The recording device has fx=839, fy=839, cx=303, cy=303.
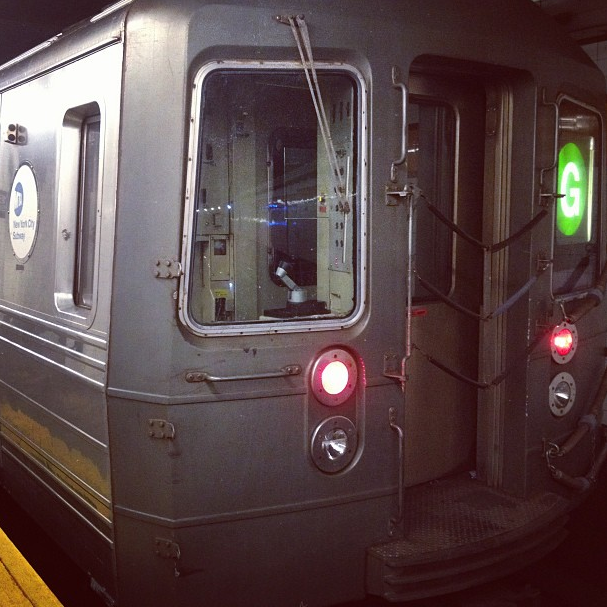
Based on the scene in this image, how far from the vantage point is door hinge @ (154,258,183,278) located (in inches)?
123

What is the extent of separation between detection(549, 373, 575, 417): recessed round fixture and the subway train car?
121mm

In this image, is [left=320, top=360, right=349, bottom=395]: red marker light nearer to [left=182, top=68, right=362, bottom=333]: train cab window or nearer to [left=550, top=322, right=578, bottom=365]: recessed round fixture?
[left=182, top=68, right=362, bottom=333]: train cab window

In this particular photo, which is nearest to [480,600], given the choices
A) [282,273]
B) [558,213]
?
[282,273]

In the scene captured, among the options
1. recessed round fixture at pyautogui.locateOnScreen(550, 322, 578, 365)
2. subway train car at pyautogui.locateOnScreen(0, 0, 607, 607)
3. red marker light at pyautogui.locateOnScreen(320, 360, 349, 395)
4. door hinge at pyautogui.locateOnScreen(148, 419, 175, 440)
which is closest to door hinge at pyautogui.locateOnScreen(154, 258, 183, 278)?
subway train car at pyautogui.locateOnScreen(0, 0, 607, 607)

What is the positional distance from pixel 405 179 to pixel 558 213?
1.23 m

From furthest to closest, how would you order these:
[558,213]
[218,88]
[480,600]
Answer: [558,213]
[480,600]
[218,88]

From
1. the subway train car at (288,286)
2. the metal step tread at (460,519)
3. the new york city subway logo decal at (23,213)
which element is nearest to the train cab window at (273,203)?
the subway train car at (288,286)

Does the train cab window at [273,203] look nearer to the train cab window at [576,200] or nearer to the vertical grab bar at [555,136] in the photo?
the vertical grab bar at [555,136]

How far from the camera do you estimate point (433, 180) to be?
4.07 metres

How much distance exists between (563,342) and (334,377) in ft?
4.84

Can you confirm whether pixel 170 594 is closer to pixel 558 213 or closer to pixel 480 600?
pixel 480 600

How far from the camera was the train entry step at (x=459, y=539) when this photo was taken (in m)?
3.35

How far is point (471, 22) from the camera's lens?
142 inches

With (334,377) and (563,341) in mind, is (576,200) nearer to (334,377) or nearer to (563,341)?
(563,341)
